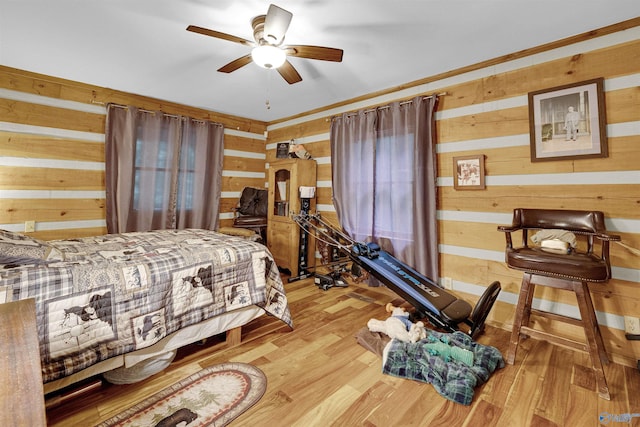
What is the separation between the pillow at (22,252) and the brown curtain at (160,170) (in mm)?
1742

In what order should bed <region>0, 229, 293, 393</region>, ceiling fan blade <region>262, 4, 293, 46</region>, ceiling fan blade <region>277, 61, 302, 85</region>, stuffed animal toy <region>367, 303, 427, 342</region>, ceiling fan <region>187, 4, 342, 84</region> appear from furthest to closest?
1. ceiling fan blade <region>277, 61, 302, 85</region>
2. stuffed animal toy <region>367, 303, 427, 342</region>
3. ceiling fan <region>187, 4, 342, 84</region>
4. ceiling fan blade <region>262, 4, 293, 46</region>
5. bed <region>0, 229, 293, 393</region>

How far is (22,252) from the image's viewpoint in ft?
5.03

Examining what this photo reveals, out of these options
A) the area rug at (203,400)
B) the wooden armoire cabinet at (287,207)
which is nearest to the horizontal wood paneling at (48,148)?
the wooden armoire cabinet at (287,207)

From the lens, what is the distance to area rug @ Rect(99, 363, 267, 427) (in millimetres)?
1420

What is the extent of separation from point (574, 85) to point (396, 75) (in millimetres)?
1428

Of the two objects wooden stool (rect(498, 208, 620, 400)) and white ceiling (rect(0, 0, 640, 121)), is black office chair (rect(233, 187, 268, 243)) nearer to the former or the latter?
white ceiling (rect(0, 0, 640, 121))

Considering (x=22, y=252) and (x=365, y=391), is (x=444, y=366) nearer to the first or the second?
(x=365, y=391)

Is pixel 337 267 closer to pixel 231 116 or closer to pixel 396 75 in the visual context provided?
pixel 396 75

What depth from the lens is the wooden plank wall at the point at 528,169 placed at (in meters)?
1.96

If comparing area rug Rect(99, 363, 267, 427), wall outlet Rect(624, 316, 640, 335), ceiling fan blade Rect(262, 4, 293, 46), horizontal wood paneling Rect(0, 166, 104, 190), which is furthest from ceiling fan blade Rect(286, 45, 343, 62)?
horizontal wood paneling Rect(0, 166, 104, 190)

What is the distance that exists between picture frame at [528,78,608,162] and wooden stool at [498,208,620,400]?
477 mm

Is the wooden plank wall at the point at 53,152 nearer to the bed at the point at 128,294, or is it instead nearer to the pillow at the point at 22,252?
the bed at the point at 128,294

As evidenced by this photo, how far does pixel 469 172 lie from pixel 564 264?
1149 mm

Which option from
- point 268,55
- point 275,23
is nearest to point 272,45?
point 268,55
